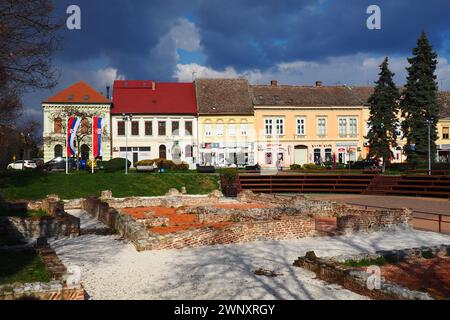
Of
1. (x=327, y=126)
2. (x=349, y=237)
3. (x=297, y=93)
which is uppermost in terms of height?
(x=297, y=93)

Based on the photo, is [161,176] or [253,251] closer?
[253,251]

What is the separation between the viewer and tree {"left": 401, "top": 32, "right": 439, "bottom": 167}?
4515 cm

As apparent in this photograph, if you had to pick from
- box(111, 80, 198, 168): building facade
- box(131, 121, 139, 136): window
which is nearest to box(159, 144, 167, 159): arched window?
box(111, 80, 198, 168): building facade

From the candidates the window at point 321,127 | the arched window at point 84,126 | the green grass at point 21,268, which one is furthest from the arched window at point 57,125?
the green grass at point 21,268

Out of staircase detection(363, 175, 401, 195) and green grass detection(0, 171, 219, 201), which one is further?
staircase detection(363, 175, 401, 195)

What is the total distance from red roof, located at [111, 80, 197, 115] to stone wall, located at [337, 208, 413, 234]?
4289cm

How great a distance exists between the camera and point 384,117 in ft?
155

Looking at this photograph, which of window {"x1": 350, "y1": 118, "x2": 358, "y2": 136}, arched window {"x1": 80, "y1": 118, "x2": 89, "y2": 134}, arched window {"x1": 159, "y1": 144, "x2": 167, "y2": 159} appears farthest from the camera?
window {"x1": 350, "y1": 118, "x2": 358, "y2": 136}

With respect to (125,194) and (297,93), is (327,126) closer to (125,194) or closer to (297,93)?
(297,93)

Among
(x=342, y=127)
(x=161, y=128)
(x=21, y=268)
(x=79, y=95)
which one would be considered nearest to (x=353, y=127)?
(x=342, y=127)

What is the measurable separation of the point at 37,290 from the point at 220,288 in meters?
3.60

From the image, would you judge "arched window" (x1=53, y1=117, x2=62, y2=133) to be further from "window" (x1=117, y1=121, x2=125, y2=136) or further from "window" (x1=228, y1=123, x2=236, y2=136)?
"window" (x1=228, y1=123, x2=236, y2=136)

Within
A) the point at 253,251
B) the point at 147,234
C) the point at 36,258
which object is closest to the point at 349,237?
the point at 253,251

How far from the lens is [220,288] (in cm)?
940
